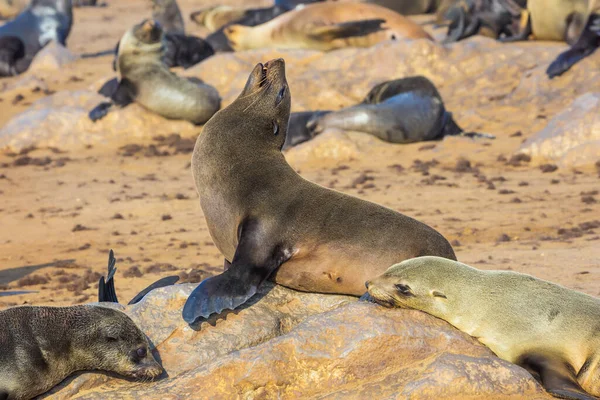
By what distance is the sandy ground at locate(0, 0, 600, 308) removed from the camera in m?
7.62

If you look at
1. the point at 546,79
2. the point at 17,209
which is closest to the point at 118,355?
the point at 17,209

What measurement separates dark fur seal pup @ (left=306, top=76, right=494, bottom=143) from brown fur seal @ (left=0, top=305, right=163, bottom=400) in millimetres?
8522

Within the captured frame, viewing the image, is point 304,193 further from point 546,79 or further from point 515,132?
point 546,79

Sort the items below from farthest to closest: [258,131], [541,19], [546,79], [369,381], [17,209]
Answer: [541,19], [546,79], [17,209], [258,131], [369,381]

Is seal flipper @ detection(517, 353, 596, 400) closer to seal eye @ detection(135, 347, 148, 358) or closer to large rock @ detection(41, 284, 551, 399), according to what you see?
large rock @ detection(41, 284, 551, 399)

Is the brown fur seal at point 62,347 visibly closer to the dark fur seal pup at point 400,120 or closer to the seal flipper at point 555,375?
the seal flipper at point 555,375

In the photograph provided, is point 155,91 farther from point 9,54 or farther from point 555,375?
point 555,375

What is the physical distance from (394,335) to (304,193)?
1.04 meters

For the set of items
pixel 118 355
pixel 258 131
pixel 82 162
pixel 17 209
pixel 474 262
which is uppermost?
pixel 258 131

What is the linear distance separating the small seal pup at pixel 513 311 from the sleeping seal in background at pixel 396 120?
8315 millimetres

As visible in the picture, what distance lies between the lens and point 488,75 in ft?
49.4

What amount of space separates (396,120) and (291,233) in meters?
8.04

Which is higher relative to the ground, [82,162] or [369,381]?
[369,381]

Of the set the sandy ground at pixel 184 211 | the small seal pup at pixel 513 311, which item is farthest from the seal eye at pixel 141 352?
the sandy ground at pixel 184 211
